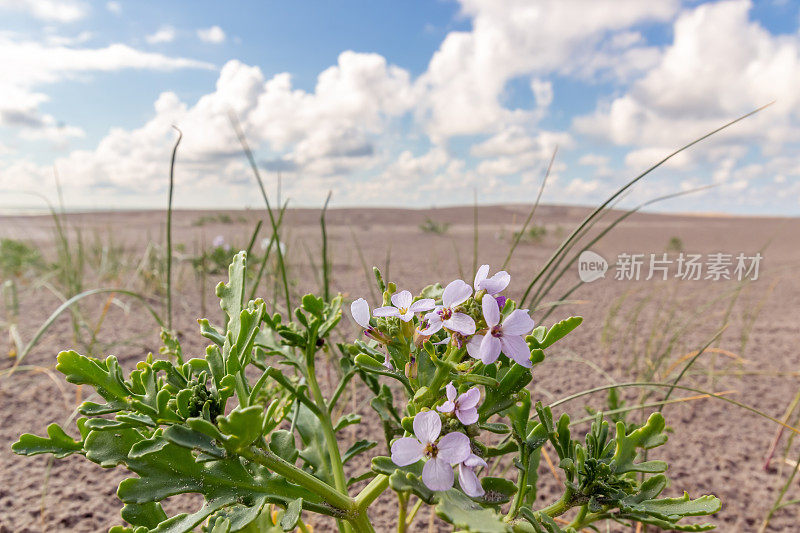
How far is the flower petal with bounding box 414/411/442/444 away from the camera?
0.79 metres

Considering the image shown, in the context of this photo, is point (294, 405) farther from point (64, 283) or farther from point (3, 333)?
point (64, 283)

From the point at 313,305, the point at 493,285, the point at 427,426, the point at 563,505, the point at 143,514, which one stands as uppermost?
the point at 493,285

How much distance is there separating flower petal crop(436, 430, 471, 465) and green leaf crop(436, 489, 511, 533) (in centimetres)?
6

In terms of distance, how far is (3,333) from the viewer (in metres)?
3.90

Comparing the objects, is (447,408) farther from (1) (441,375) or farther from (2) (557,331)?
(2) (557,331)

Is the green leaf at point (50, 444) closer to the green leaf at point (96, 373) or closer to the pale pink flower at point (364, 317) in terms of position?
the green leaf at point (96, 373)

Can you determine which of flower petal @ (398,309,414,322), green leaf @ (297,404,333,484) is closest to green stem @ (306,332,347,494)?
green leaf @ (297,404,333,484)

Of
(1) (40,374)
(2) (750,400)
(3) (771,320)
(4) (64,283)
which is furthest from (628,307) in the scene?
(4) (64,283)

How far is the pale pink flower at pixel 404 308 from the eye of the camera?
0.87 metres

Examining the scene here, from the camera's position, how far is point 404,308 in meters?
0.91

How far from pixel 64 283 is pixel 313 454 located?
4.52 metres

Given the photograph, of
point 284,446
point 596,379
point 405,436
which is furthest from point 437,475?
point 596,379

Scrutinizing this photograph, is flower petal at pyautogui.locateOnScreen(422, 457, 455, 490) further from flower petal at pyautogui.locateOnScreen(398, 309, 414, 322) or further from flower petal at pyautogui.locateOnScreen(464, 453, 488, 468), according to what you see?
flower petal at pyautogui.locateOnScreen(398, 309, 414, 322)

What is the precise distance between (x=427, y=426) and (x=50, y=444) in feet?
2.47
